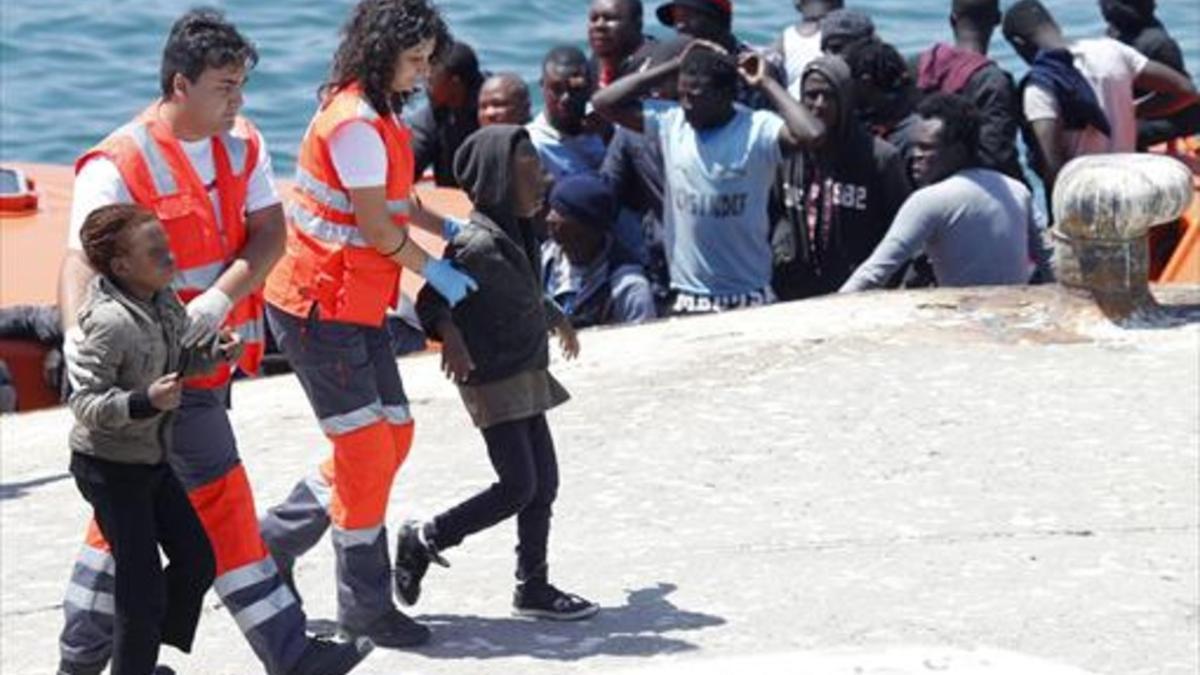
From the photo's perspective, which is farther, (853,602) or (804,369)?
(804,369)

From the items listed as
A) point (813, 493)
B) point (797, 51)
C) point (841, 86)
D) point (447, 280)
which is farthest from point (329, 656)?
point (797, 51)

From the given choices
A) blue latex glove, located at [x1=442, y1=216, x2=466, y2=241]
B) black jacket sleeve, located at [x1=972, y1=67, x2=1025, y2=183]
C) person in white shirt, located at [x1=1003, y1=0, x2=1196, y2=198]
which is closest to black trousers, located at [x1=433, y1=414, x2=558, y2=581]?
blue latex glove, located at [x1=442, y1=216, x2=466, y2=241]

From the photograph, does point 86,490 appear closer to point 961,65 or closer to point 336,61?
point 336,61

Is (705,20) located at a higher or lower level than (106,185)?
lower

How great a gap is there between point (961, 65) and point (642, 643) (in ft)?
17.4

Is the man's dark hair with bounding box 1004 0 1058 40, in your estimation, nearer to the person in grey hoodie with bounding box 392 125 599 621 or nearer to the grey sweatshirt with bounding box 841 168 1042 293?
the grey sweatshirt with bounding box 841 168 1042 293

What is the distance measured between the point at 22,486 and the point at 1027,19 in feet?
17.3

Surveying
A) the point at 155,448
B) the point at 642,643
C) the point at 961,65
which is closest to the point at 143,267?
the point at 155,448

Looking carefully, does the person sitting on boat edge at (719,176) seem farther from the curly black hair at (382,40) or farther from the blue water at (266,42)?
the blue water at (266,42)

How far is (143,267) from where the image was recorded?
614 centimetres

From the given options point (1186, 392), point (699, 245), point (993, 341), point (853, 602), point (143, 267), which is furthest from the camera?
point (699, 245)

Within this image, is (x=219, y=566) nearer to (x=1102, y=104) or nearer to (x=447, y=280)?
(x=447, y=280)

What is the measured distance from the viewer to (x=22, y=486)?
8945 millimetres

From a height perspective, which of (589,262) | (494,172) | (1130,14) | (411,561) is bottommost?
(589,262)
